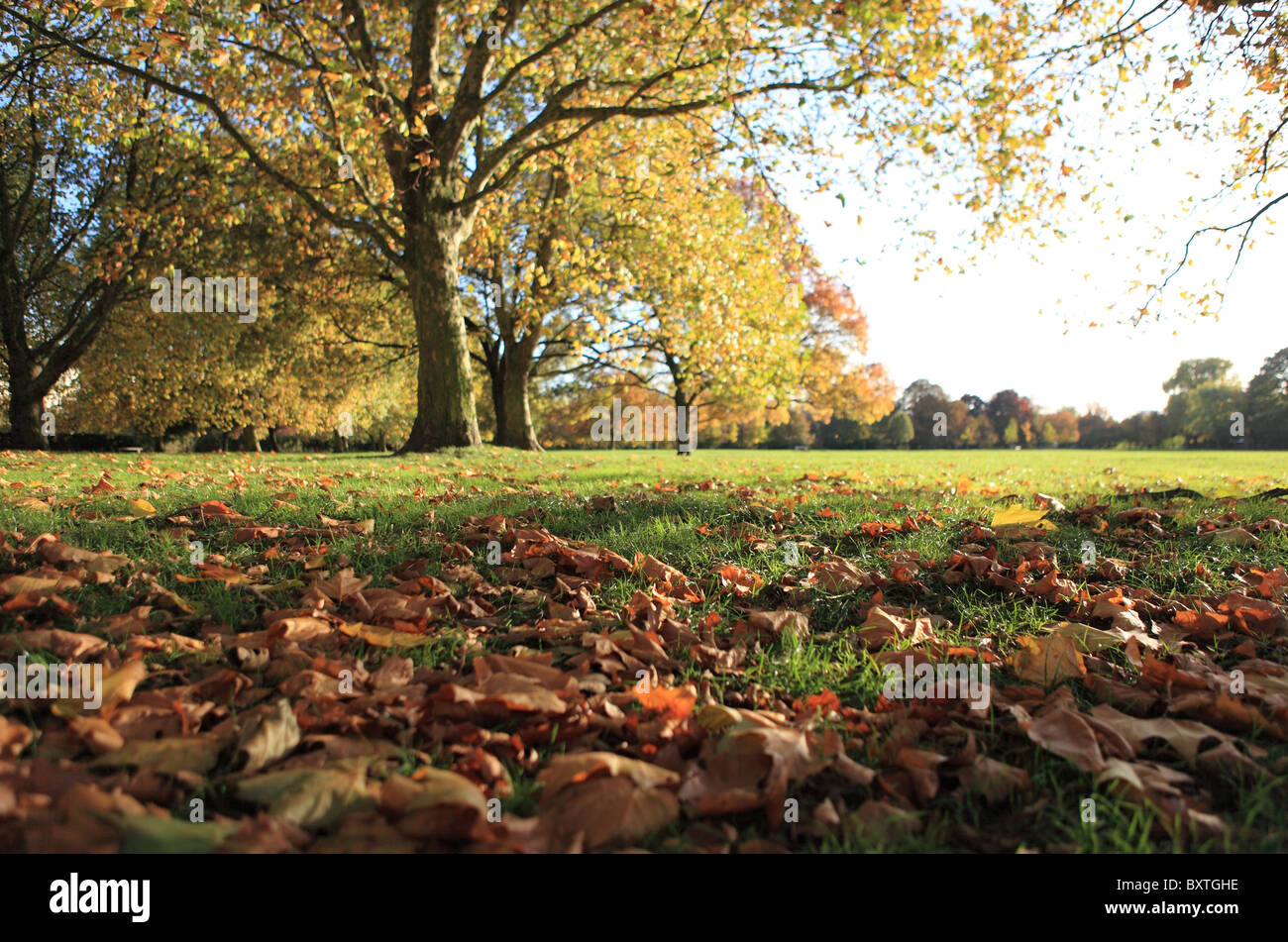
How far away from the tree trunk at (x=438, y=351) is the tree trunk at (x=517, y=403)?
8.47 meters

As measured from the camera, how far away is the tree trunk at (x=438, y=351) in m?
11.2

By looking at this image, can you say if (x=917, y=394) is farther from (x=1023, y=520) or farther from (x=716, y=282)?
(x=1023, y=520)

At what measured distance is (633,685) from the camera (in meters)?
2.18

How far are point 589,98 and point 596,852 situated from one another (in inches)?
452

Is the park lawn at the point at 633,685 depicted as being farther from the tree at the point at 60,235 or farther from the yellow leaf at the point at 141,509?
the tree at the point at 60,235

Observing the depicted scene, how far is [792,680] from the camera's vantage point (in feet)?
7.61

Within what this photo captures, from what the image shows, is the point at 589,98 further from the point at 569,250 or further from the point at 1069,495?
the point at 1069,495

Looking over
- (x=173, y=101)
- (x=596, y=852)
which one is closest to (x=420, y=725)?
(x=596, y=852)
